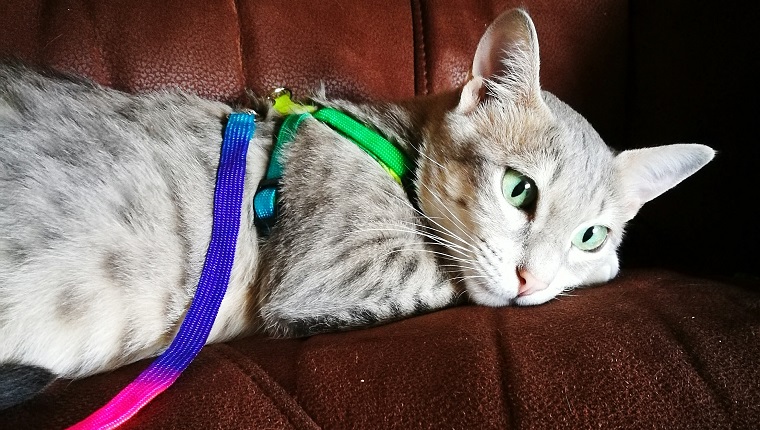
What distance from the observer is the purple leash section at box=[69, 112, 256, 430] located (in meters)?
0.67

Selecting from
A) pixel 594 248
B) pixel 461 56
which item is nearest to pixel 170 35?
pixel 461 56

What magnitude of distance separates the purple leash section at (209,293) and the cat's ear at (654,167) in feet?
2.39

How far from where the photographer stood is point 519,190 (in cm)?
98

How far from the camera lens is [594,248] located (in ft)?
3.60

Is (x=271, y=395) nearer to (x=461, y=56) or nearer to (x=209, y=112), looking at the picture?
(x=209, y=112)

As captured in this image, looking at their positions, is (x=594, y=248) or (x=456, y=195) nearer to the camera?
(x=456, y=195)

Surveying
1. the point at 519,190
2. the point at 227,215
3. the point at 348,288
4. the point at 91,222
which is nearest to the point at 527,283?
the point at 519,190

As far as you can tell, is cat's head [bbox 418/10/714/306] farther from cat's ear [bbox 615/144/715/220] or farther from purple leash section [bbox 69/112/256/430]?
purple leash section [bbox 69/112/256/430]

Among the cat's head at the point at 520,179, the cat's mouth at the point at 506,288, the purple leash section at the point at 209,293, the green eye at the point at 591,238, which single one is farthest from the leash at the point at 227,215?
the green eye at the point at 591,238

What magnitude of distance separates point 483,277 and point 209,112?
0.61 meters

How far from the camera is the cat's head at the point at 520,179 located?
938 millimetres

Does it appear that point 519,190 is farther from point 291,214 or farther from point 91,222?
point 91,222

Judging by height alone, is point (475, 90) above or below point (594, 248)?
above

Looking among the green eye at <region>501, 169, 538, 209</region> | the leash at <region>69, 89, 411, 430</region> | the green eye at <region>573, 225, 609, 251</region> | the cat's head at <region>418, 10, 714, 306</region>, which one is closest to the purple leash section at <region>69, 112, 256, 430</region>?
the leash at <region>69, 89, 411, 430</region>
